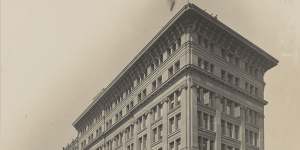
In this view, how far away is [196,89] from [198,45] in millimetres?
4841

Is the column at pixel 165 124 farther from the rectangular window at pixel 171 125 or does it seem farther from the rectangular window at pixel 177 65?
the rectangular window at pixel 177 65

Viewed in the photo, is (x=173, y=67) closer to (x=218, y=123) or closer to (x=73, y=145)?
(x=218, y=123)

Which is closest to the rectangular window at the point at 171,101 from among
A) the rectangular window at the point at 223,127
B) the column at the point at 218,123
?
the column at the point at 218,123

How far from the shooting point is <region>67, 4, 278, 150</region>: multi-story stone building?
1971 inches

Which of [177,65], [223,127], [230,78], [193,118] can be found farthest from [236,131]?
[177,65]

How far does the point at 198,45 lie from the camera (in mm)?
51594

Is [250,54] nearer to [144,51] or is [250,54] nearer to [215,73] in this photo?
[215,73]

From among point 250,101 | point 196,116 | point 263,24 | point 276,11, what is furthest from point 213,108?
point 276,11

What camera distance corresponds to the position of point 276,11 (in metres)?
30.1

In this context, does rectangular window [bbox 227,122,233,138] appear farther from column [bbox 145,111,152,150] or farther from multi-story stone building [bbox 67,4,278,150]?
column [bbox 145,111,152,150]

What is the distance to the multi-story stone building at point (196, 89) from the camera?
5006 centimetres

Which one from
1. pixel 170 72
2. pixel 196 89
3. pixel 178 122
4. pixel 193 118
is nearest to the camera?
pixel 193 118

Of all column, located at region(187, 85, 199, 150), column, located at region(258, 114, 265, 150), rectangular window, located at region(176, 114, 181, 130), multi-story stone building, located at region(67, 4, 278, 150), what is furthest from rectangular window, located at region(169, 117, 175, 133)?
column, located at region(258, 114, 265, 150)

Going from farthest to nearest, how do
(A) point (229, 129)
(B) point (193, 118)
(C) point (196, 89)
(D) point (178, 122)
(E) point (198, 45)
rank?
(A) point (229, 129), (E) point (198, 45), (D) point (178, 122), (C) point (196, 89), (B) point (193, 118)
